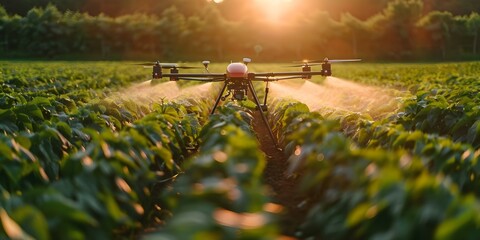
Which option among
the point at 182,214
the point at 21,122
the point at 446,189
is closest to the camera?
the point at 182,214

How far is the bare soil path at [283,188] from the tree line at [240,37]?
66700 mm

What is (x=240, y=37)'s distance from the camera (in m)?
81.0

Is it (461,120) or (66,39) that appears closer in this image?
(461,120)

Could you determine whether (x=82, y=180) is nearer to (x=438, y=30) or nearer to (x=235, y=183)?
(x=235, y=183)

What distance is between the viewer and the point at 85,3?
375 ft

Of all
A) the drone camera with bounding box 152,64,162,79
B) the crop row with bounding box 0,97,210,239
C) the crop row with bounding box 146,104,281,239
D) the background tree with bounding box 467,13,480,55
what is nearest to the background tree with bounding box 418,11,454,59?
the background tree with bounding box 467,13,480,55

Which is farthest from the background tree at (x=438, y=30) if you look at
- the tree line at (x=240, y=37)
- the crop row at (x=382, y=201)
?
the crop row at (x=382, y=201)

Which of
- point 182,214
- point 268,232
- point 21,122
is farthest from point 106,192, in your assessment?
point 21,122

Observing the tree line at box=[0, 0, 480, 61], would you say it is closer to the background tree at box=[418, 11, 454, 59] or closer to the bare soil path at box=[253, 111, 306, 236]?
the background tree at box=[418, 11, 454, 59]

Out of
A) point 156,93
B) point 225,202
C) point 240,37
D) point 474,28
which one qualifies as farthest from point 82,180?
point 474,28

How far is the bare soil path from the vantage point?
5.18 meters

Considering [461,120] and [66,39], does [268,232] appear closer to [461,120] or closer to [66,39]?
[461,120]

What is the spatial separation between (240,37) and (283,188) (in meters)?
75.1

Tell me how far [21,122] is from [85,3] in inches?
4430
